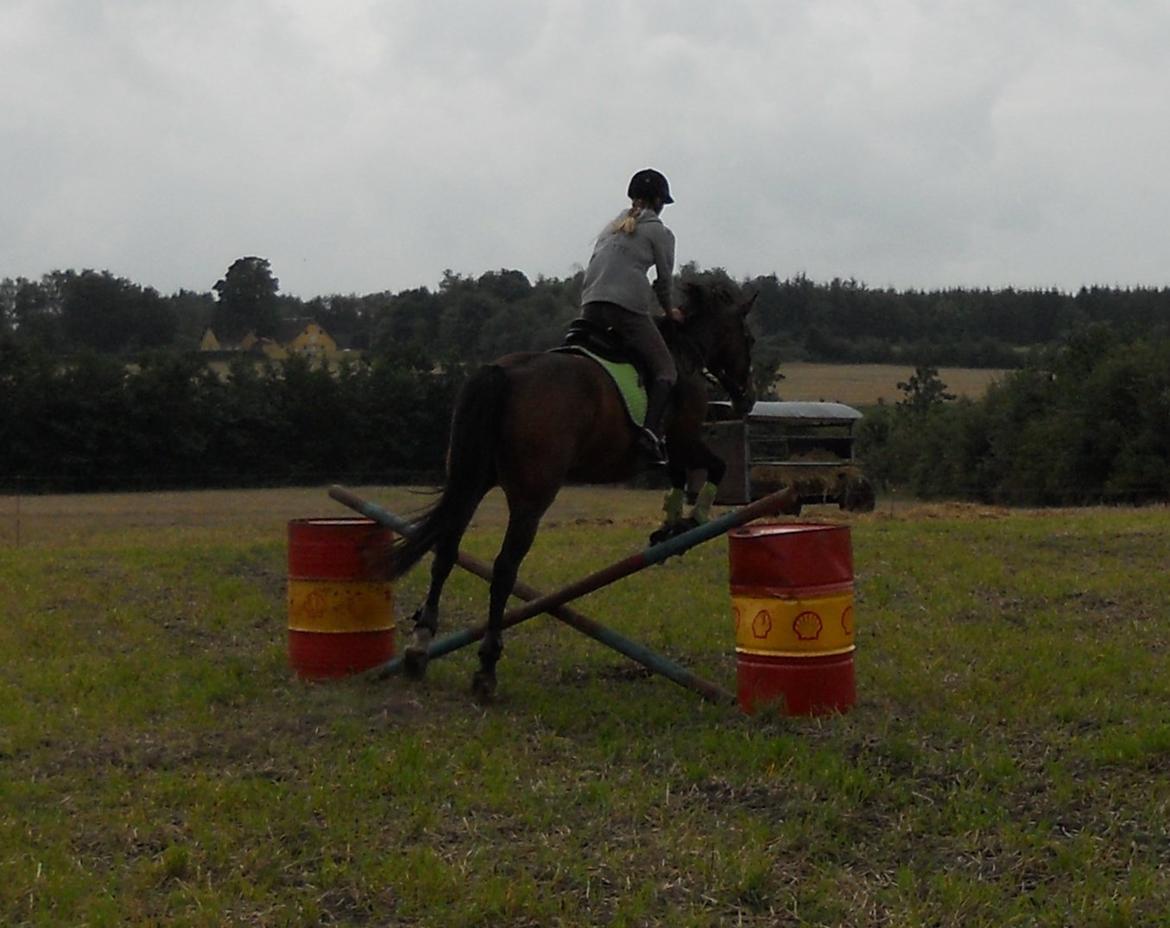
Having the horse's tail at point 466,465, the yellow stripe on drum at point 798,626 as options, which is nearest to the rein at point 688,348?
the horse's tail at point 466,465

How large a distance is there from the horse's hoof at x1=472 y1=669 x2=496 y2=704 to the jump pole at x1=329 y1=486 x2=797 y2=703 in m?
0.28

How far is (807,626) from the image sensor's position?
21.5 feet

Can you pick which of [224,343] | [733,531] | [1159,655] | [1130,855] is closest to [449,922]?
[1130,855]

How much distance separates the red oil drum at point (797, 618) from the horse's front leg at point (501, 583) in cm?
121

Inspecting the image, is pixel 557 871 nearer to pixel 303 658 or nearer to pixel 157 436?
pixel 303 658

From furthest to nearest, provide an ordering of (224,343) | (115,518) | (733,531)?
(224,343), (115,518), (733,531)

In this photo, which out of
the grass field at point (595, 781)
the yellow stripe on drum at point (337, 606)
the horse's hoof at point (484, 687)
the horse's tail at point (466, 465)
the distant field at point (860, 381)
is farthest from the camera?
the distant field at point (860, 381)

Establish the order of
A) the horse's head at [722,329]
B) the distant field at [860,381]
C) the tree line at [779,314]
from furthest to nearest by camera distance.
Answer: the tree line at [779,314]
the distant field at [860,381]
the horse's head at [722,329]

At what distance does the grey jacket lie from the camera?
7.92 m

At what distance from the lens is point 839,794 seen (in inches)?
211

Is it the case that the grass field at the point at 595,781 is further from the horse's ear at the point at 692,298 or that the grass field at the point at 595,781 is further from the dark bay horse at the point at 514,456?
the horse's ear at the point at 692,298

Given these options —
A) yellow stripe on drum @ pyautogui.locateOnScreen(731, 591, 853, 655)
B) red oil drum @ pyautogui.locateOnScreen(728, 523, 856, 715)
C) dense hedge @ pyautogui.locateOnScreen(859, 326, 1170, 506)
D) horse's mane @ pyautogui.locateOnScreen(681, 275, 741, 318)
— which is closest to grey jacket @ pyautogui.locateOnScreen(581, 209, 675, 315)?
horse's mane @ pyautogui.locateOnScreen(681, 275, 741, 318)

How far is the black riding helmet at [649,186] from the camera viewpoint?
8.10m

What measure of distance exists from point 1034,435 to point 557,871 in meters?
43.7
